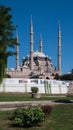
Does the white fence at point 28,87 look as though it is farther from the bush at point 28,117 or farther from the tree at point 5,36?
the bush at point 28,117

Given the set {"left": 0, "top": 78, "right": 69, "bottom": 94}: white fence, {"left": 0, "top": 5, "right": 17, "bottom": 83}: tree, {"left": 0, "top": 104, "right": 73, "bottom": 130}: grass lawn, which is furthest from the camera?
{"left": 0, "top": 78, "right": 69, "bottom": 94}: white fence

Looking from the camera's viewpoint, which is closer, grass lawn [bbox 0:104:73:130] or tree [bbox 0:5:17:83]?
grass lawn [bbox 0:104:73:130]

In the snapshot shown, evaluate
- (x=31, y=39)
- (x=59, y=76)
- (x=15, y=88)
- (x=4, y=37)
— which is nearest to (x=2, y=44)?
(x=4, y=37)

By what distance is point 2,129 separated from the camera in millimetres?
12008

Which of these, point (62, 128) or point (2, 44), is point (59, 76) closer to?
point (2, 44)

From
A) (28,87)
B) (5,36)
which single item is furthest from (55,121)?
(28,87)

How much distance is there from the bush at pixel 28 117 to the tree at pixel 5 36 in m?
13.8

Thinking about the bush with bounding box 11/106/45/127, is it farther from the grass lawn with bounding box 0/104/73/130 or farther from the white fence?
the white fence

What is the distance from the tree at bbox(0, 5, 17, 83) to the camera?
26.7 metres

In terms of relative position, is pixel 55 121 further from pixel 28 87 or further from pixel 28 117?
pixel 28 87

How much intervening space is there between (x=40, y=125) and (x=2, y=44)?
→ 49.0 ft

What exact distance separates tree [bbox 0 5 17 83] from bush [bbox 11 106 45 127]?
1385 centimetres

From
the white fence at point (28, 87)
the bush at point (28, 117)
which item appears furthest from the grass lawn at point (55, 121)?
the white fence at point (28, 87)

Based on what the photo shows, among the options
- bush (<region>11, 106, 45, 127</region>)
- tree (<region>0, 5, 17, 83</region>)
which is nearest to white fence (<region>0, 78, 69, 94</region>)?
tree (<region>0, 5, 17, 83</region>)
